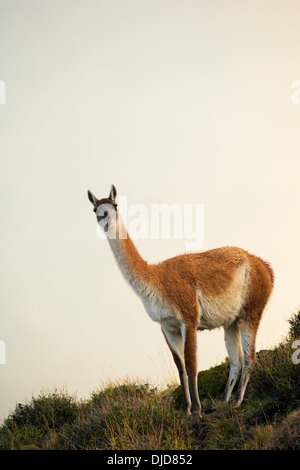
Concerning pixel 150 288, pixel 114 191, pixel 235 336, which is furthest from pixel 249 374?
pixel 114 191

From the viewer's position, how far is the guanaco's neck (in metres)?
10.4

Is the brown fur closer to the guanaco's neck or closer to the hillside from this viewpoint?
the guanaco's neck

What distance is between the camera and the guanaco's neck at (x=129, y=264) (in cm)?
1043

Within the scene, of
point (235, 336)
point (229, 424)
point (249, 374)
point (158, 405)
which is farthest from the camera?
point (235, 336)

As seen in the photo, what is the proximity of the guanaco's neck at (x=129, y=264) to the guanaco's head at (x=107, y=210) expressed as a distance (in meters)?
0.24

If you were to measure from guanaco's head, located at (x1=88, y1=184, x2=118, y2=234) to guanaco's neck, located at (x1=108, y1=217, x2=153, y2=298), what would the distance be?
0.24 metres

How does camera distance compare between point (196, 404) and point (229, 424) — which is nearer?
point (229, 424)

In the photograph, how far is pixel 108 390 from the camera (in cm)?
1255

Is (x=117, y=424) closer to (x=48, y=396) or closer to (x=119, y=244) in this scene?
(x=119, y=244)

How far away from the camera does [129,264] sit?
34.4 feet

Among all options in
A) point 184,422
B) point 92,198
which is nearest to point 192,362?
point 184,422

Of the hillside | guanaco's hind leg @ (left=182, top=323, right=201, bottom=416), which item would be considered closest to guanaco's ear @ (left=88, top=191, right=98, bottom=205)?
guanaco's hind leg @ (left=182, top=323, right=201, bottom=416)

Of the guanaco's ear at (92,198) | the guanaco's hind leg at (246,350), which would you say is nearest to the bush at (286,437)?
the guanaco's hind leg at (246,350)

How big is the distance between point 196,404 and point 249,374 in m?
1.49
